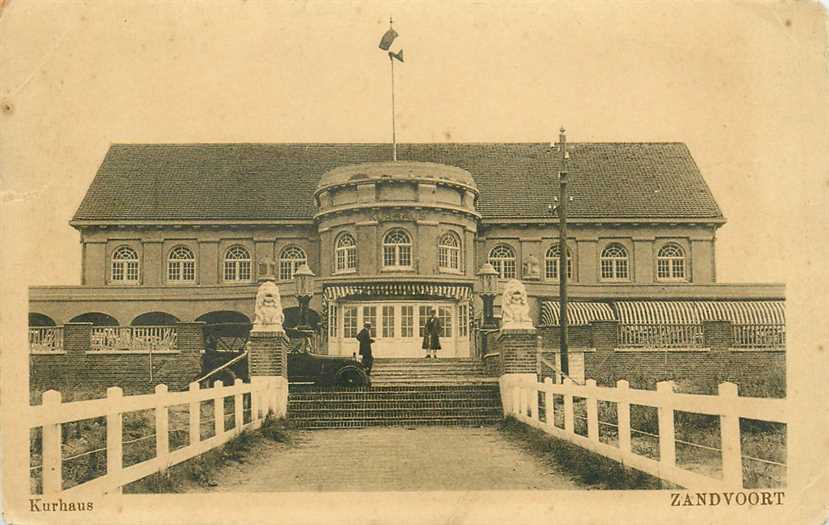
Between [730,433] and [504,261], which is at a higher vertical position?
[504,261]

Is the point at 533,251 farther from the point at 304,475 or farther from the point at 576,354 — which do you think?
the point at 304,475

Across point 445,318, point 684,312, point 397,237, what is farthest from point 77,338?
point 684,312

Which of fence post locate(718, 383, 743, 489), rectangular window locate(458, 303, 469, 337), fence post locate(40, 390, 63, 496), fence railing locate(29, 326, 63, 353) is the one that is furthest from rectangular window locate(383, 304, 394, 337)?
Result: fence post locate(718, 383, 743, 489)

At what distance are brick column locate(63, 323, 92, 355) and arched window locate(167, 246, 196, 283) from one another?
5.45 ft

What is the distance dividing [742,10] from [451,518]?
238 inches

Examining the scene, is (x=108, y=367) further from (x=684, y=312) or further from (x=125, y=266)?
(x=684, y=312)

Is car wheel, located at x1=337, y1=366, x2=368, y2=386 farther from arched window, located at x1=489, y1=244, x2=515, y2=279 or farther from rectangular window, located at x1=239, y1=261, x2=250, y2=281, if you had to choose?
arched window, located at x1=489, y1=244, x2=515, y2=279

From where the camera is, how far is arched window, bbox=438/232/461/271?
17.4 m

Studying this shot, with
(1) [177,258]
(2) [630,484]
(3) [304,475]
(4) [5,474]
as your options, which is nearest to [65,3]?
(4) [5,474]

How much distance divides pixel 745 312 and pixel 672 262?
3.37 meters

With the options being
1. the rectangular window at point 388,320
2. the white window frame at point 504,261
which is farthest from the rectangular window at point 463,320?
the rectangular window at point 388,320

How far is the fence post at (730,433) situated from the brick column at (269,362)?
21.2 ft

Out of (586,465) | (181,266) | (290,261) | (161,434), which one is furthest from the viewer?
(290,261)

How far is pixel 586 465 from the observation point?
9102 mm
